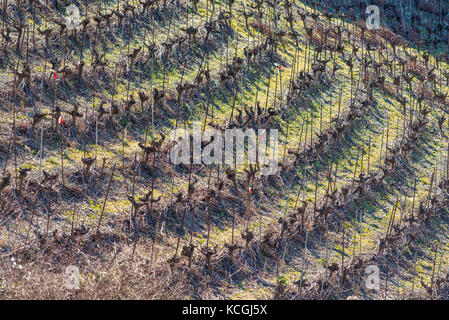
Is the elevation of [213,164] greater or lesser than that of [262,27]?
lesser

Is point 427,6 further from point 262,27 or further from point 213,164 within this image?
point 213,164

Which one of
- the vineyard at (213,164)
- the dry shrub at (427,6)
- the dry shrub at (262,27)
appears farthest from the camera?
the dry shrub at (427,6)

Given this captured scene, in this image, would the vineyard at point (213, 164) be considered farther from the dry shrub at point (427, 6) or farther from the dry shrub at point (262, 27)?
the dry shrub at point (427, 6)

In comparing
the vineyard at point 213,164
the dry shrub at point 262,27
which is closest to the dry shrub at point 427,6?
the vineyard at point 213,164

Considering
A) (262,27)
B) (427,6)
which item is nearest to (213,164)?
(262,27)

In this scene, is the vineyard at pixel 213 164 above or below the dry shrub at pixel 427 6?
below

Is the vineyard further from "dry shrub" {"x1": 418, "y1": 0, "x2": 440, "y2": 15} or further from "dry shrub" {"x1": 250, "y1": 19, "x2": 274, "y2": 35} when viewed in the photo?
"dry shrub" {"x1": 418, "y1": 0, "x2": 440, "y2": 15}
